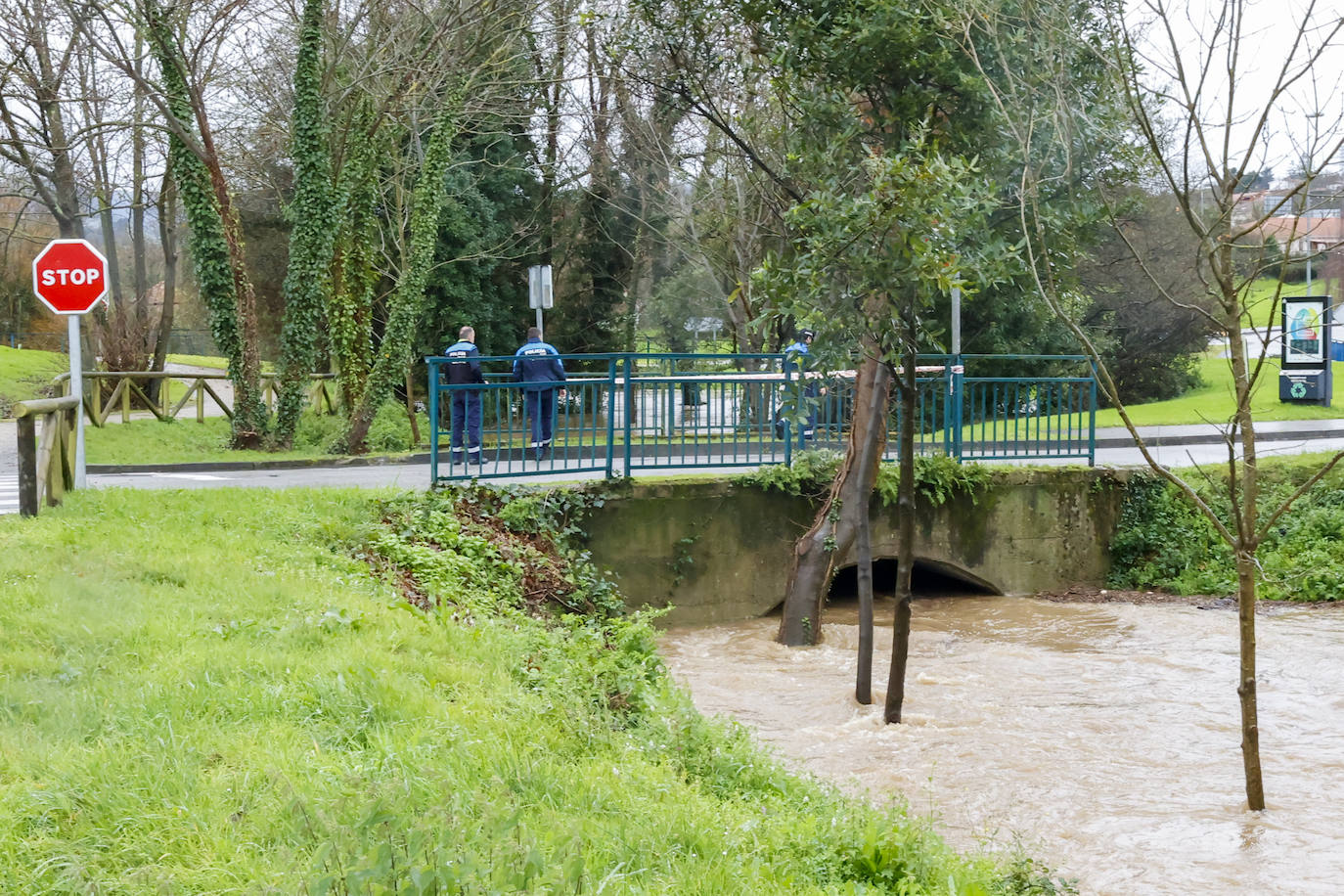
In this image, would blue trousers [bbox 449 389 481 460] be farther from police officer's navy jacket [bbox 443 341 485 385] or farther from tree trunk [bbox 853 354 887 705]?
tree trunk [bbox 853 354 887 705]

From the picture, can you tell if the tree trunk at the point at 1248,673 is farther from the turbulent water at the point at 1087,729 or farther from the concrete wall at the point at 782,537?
the concrete wall at the point at 782,537

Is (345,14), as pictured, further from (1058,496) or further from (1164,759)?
(1164,759)

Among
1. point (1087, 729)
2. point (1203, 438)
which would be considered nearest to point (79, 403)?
point (1087, 729)

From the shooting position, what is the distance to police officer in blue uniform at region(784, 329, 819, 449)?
8.62 meters

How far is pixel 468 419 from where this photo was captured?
11.7 m

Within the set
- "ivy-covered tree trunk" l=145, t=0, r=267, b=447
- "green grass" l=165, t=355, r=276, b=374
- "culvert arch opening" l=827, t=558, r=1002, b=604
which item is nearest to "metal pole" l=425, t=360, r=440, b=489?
"culvert arch opening" l=827, t=558, r=1002, b=604

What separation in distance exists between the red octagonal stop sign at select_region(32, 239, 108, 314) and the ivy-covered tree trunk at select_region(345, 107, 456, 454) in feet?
29.5

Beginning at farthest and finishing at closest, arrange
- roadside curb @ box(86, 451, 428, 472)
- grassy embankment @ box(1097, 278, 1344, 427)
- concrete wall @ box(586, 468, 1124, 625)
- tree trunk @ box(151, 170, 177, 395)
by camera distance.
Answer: tree trunk @ box(151, 170, 177, 395) → grassy embankment @ box(1097, 278, 1344, 427) → roadside curb @ box(86, 451, 428, 472) → concrete wall @ box(586, 468, 1124, 625)

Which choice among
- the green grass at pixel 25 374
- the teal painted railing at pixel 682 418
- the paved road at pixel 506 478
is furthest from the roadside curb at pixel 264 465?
the green grass at pixel 25 374

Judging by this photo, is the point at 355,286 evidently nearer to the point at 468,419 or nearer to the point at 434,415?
the point at 468,419

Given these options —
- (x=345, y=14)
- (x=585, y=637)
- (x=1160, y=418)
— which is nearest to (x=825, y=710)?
(x=585, y=637)

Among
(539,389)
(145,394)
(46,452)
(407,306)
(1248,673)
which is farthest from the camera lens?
(145,394)

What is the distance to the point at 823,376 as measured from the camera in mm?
8555

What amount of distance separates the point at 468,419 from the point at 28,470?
3762mm
